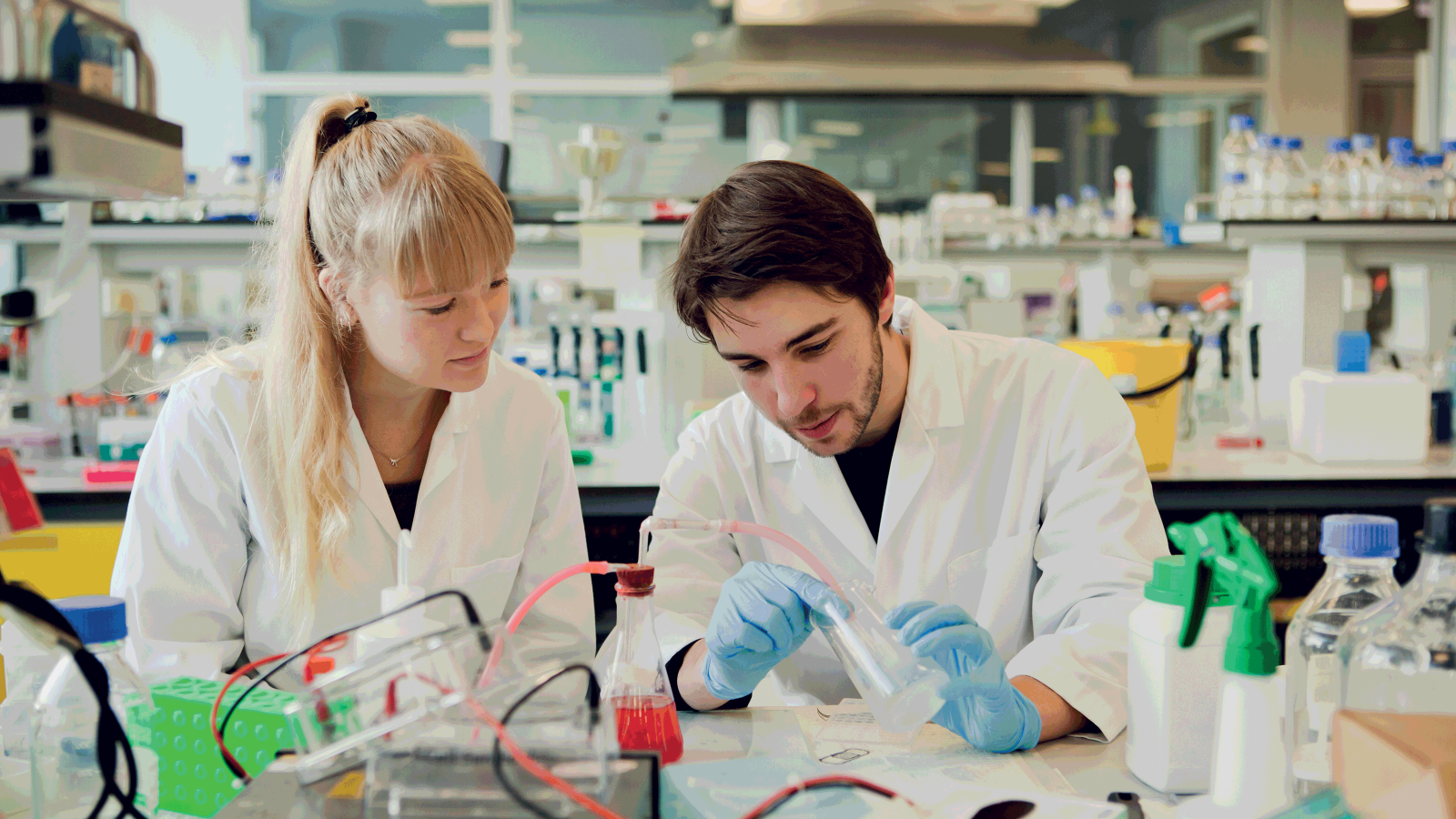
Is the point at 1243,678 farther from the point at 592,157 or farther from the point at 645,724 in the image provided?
the point at 592,157

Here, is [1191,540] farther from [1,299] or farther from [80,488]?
[80,488]

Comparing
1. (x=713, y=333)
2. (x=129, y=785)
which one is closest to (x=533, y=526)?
(x=713, y=333)

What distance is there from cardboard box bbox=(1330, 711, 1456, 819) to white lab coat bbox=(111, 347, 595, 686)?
0.88 m

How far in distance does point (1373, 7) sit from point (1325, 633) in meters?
5.70

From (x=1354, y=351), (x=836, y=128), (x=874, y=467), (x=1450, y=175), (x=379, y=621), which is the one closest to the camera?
(x=379, y=621)

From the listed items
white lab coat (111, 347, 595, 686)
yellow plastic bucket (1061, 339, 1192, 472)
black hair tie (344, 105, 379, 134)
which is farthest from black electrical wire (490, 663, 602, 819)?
yellow plastic bucket (1061, 339, 1192, 472)

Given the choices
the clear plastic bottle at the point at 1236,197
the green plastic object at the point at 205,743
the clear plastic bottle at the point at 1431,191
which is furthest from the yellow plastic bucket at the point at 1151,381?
the green plastic object at the point at 205,743

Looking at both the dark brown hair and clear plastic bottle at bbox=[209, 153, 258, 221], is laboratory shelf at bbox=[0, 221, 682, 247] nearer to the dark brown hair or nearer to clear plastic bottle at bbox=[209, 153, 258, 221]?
clear plastic bottle at bbox=[209, 153, 258, 221]

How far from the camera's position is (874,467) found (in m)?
1.50

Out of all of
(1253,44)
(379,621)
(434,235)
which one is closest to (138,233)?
(434,235)

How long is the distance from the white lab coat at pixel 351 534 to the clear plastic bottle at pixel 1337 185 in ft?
7.76

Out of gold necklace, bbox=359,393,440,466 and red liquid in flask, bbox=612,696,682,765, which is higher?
gold necklace, bbox=359,393,440,466

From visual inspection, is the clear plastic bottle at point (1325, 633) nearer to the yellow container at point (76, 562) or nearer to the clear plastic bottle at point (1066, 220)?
the yellow container at point (76, 562)

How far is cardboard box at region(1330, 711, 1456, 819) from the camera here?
0.55 m
